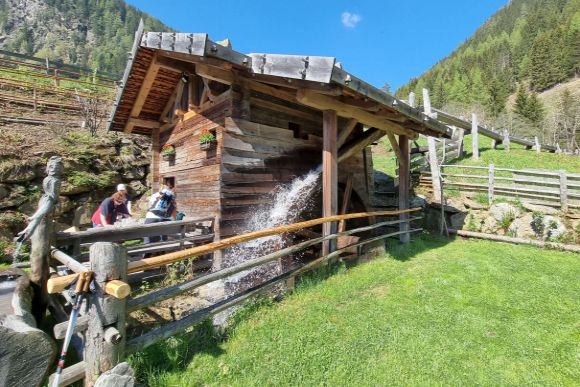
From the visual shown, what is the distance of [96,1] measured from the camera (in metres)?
107

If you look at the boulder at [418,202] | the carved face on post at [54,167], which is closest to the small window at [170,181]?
the carved face on post at [54,167]

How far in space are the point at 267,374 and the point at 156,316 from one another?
2.46m

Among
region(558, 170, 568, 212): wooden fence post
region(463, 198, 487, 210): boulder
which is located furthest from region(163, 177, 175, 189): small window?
region(558, 170, 568, 212): wooden fence post

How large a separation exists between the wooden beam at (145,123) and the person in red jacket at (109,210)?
361cm

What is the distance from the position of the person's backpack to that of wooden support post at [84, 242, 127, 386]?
425 centimetres

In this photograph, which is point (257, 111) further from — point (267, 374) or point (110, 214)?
point (267, 374)

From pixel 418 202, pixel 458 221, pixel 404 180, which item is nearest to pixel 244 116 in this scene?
pixel 404 180

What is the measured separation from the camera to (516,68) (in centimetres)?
6800

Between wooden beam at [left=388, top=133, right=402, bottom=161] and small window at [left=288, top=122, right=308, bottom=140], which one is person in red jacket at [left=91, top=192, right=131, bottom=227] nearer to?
small window at [left=288, top=122, right=308, bottom=140]

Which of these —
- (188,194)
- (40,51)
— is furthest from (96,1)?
(188,194)

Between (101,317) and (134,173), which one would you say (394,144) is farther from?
(134,173)

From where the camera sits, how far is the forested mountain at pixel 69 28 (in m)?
79.1

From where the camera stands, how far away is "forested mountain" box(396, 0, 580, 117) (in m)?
57.1

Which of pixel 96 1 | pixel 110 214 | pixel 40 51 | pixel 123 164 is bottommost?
pixel 110 214
